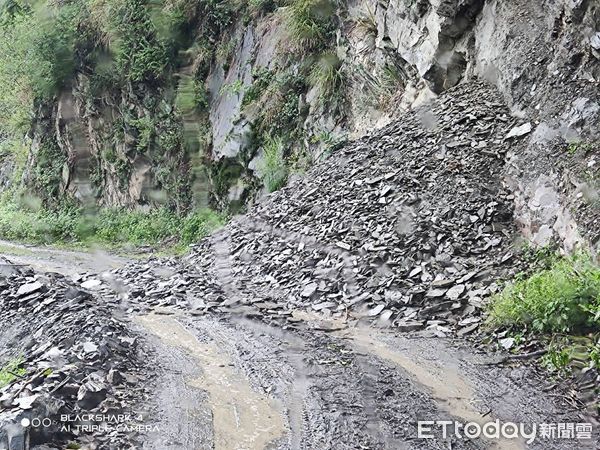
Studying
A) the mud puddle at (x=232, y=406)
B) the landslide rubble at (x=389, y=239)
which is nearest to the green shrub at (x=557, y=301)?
the landslide rubble at (x=389, y=239)

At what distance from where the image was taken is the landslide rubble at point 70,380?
4324 millimetres

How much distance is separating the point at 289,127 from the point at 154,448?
505 inches

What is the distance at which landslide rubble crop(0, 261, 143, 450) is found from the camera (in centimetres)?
432

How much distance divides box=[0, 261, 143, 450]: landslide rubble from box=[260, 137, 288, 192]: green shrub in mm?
7773

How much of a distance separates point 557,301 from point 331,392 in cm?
268

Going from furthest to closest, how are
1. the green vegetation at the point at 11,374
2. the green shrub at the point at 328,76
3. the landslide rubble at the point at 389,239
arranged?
the green shrub at the point at 328,76, the landslide rubble at the point at 389,239, the green vegetation at the point at 11,374

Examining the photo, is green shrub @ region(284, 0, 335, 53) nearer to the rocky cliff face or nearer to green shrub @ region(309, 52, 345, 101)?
the rocky cliff face

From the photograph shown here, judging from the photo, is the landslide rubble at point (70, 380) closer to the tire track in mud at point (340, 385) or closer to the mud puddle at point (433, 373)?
the tire track in mud at point (340, 385)

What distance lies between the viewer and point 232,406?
5230mm

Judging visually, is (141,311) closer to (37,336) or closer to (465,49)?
(37,336)

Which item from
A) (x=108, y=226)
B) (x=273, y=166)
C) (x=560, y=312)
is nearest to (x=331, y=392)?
(x=560, y=312)

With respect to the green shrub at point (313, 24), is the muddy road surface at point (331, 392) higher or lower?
lower

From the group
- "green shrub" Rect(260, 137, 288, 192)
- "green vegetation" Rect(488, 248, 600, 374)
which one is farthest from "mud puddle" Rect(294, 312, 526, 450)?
"green shrub" Rect(260, 137, 288, 192)

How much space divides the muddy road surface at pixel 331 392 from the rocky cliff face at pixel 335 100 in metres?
2.51
